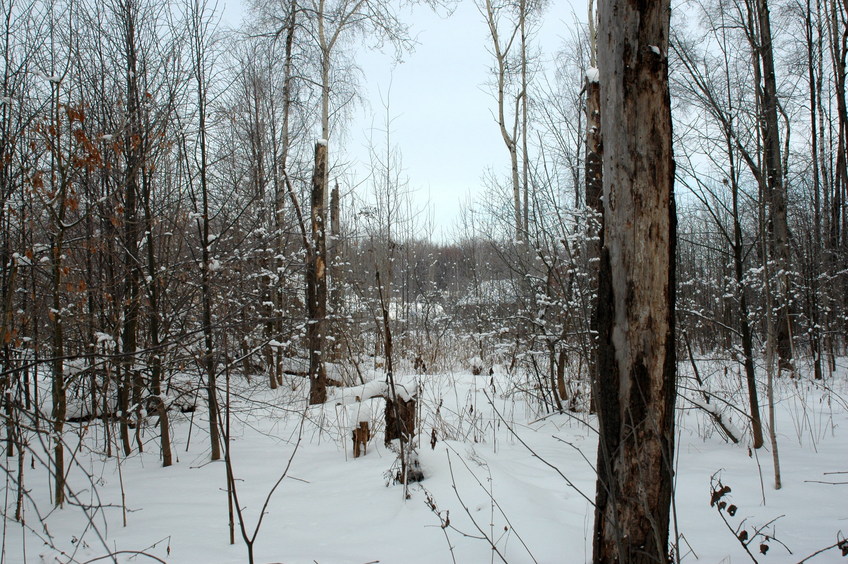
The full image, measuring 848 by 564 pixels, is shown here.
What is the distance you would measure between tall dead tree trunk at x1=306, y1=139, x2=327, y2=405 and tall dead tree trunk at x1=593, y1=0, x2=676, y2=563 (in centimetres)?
565

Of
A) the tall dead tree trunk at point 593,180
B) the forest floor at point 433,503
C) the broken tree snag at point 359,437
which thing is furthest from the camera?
the tall dead tree trunk at point 593,180

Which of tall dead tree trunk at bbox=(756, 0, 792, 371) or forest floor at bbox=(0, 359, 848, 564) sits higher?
tall dead tree trunk at bbox=(756, 0, 792, 371)

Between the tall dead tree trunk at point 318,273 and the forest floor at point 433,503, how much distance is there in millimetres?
2125

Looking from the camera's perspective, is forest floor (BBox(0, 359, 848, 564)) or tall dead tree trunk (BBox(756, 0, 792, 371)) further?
tall dead tree trunk (BBox(756, 0, 792, 371))

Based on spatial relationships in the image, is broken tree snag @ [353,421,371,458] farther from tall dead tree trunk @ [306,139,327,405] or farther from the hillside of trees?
tall dead tree trunk @ [306,139,327,405]

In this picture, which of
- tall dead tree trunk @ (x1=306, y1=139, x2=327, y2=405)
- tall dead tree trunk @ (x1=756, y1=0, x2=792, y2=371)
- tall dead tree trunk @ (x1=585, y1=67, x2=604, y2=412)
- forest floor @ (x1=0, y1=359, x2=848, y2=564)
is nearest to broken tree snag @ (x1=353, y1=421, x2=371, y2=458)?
forest floor @ (x1=0, y1=359, x2=848, y2=564)

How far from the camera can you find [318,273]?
24.6 ft

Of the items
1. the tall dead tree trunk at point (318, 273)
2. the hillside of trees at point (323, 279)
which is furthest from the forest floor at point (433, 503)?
the tall dead tree trunk at point (318, 273)

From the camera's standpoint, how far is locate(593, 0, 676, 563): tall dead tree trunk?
204 centimetres

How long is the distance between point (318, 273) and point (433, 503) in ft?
16.9

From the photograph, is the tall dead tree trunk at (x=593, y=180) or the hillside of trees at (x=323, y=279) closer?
the hillside of trees at (x=323, y=279)

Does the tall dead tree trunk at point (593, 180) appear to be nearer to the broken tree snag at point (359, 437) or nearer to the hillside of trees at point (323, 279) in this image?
the hillside of trees at point (323, 279)

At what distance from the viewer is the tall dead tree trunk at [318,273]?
24.1 ft

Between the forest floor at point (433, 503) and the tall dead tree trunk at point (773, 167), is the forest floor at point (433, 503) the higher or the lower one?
the lower one
